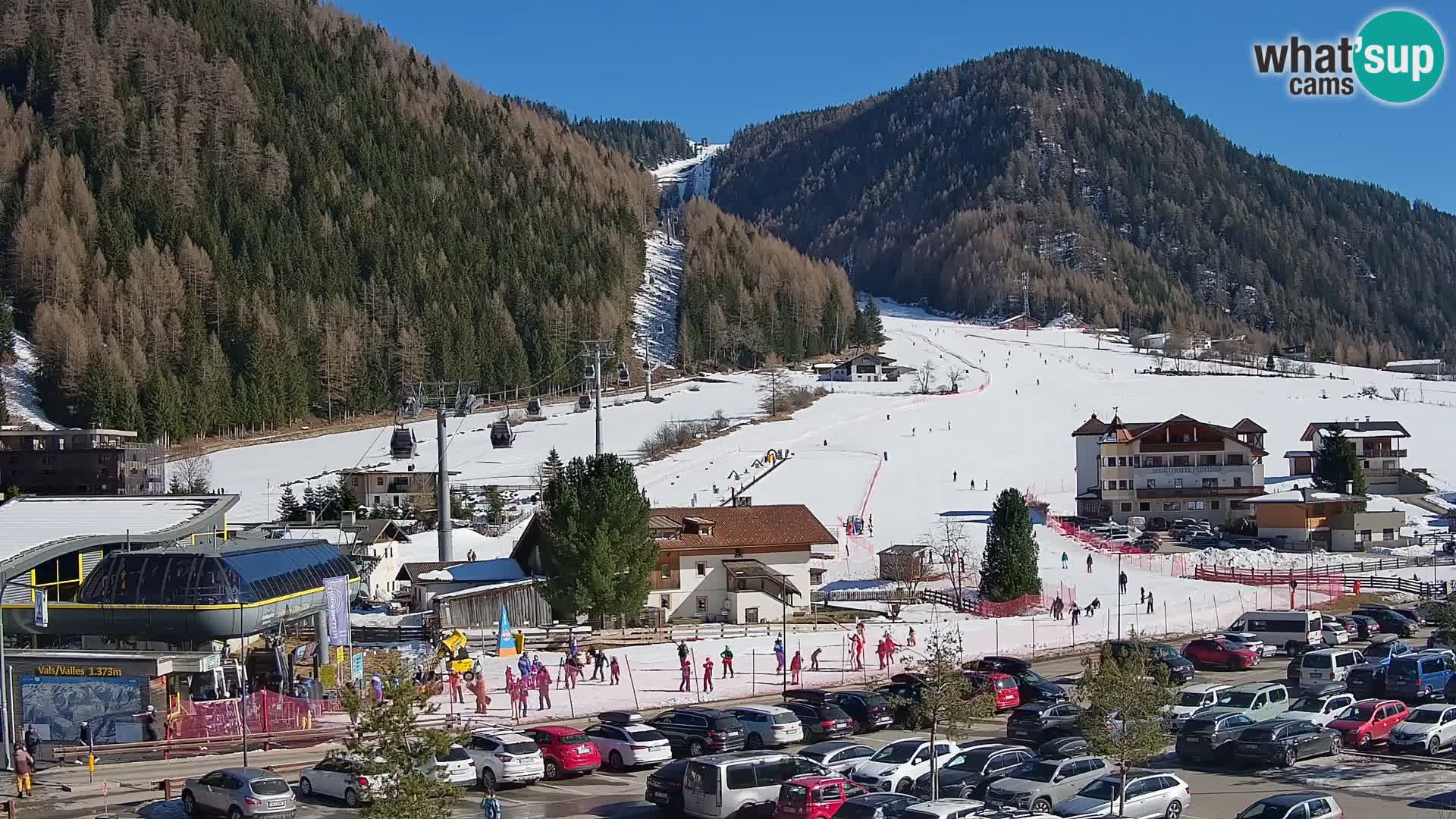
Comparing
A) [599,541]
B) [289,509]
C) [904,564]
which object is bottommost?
[904,564]

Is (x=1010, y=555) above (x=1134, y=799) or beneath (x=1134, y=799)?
above

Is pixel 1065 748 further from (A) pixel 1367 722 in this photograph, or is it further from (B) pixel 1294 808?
(A) pixel 1367 722

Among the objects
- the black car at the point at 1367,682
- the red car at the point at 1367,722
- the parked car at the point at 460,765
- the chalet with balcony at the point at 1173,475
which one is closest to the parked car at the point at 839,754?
the parked car at the point at 460,765

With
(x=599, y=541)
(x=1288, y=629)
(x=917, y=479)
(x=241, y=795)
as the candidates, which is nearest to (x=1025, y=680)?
(x=1288, y=629)

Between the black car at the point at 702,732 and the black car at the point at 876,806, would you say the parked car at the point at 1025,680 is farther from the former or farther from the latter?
the black car at the point at 876,806

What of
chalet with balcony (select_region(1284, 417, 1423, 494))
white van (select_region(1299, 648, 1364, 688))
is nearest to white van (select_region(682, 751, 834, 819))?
white van (select_region(1299, 648, 1364, 688))

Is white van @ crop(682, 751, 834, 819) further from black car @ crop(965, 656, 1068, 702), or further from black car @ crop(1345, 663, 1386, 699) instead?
black car @ crop(1345, 663, 1386, 699)
